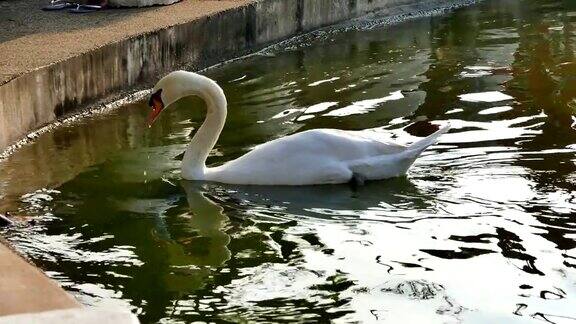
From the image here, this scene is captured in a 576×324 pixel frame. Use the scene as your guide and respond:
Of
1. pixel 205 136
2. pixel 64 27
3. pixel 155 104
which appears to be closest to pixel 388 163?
pixel 205 136

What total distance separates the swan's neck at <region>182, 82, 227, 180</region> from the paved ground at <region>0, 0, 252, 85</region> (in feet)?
7.08

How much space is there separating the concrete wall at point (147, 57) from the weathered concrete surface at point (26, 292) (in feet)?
12.0

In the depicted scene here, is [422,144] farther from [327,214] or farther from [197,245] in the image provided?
[197,245]

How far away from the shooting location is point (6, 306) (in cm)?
546

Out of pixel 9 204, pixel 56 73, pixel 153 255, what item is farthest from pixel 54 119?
pixel 153 255

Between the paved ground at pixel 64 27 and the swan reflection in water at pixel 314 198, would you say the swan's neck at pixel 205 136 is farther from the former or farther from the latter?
the paved ground at pixel 64 27

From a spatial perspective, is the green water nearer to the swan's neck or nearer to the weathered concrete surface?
the swan's neck

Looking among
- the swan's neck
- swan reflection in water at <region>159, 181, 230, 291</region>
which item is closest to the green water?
swan reflection in water at <region>159, 181, 230, 291</region>

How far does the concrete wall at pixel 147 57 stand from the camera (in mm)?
10117

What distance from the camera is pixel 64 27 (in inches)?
503

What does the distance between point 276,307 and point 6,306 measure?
1390 millimetres

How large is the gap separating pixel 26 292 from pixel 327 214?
2529 mm

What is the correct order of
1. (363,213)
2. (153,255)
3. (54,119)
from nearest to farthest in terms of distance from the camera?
(153,255)
(363,213)
(54,119)

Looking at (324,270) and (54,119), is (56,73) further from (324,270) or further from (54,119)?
(324,270)
